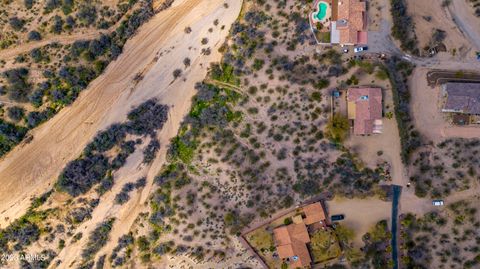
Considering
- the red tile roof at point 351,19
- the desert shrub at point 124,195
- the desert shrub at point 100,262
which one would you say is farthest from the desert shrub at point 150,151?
the red tile roof at point 351,19

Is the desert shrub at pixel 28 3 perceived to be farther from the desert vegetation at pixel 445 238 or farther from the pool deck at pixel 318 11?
the desert vegetation at pixel 445 238

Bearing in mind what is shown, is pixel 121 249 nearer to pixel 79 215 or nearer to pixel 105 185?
pixel 79 215

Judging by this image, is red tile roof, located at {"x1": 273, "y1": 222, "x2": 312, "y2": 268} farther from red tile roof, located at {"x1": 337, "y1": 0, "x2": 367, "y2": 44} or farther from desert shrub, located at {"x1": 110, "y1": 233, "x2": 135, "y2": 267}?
red tile roof, located at {"x1": 337, "y1": 0, "x2": 367, "y2": 44}

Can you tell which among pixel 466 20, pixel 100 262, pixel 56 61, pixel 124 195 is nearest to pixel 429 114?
pixel 466 20

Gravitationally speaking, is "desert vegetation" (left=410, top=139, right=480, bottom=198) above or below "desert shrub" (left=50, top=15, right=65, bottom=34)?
below

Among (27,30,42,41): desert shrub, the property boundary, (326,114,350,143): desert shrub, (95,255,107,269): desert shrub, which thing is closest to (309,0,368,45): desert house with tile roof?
(326,114,350,143): desert shrub

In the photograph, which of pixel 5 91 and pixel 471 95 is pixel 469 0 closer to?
pixel 471 95
